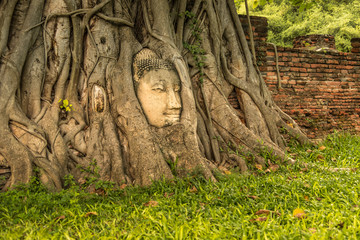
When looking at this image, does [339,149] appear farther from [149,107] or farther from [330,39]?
[330,39]

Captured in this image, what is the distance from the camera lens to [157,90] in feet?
12.6

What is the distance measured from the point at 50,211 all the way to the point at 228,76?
3.06m

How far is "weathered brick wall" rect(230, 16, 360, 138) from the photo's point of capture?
608 cm

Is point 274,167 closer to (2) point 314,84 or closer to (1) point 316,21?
(2) point 314,84

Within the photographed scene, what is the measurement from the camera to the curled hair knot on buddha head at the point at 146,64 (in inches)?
153

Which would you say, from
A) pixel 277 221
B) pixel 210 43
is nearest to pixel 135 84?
pixel 210 43

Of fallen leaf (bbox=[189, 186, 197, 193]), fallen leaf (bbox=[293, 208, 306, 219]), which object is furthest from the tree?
fallen leaf (bbox=[293, 208, 306, 219])

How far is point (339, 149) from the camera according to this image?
496 cm

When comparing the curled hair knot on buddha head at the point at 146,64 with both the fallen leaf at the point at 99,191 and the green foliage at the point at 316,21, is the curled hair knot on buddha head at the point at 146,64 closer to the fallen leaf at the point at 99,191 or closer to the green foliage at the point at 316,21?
the fallen leaf at the point at 99,191

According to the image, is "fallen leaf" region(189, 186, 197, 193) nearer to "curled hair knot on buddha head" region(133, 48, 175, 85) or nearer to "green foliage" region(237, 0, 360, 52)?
"curled hair knot on buddha head" region(133, 48, 175, 85)

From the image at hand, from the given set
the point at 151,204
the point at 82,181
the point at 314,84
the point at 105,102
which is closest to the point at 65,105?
the point at 105,102

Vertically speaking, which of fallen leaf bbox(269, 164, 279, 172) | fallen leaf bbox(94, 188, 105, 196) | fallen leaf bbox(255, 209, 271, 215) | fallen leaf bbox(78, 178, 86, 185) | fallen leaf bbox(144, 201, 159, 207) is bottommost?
fallen leaf bbox(269, 164, 279, 172)

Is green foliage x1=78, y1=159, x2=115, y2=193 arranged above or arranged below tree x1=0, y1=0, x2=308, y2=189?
below

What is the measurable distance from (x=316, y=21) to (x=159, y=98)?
38.7 ft
